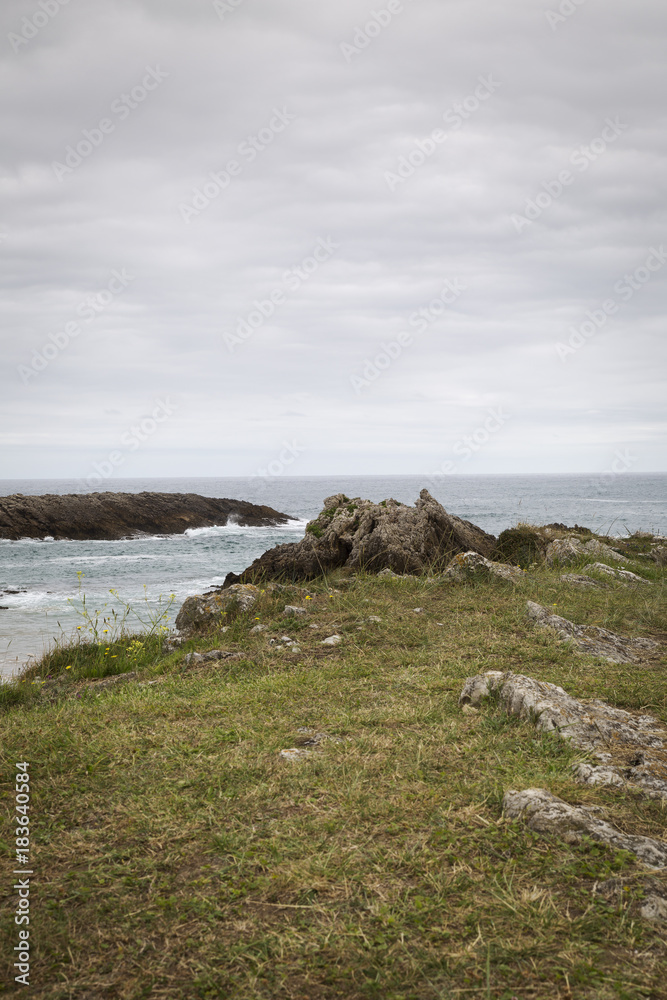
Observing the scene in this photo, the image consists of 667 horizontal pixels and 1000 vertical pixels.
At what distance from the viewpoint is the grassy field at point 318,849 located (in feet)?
7.17

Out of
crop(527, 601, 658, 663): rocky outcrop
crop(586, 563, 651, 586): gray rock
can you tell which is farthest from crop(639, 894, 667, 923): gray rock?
crop(586, 563, 651, 586): gray rock

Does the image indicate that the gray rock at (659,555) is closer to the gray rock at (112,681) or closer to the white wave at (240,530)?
the gray rock at (112,681)

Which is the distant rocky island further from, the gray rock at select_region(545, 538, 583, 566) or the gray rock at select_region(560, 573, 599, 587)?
the gray rock at select_region(560, 573, 599, 587)

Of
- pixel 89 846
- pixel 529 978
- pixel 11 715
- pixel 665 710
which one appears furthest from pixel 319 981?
pixel 11 715

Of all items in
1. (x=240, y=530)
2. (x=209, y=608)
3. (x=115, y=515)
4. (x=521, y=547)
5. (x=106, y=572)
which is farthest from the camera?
(x=240, y=530)

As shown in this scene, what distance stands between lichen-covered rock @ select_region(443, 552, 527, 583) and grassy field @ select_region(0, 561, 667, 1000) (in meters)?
3.78

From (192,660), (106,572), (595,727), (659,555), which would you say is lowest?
(106,572)

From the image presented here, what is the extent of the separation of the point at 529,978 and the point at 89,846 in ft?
6.71

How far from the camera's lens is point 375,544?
435 inches

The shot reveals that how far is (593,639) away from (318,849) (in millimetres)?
4525

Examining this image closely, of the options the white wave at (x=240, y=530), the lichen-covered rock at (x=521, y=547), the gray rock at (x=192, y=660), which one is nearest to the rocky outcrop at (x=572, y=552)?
the lichen-covered rock at (x=521, y=547)

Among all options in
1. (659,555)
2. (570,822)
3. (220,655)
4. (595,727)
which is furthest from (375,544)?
(570,822)

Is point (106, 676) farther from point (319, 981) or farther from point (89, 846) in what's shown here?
point (319, 981)

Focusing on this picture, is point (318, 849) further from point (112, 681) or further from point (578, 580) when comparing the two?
point (578, 580)
